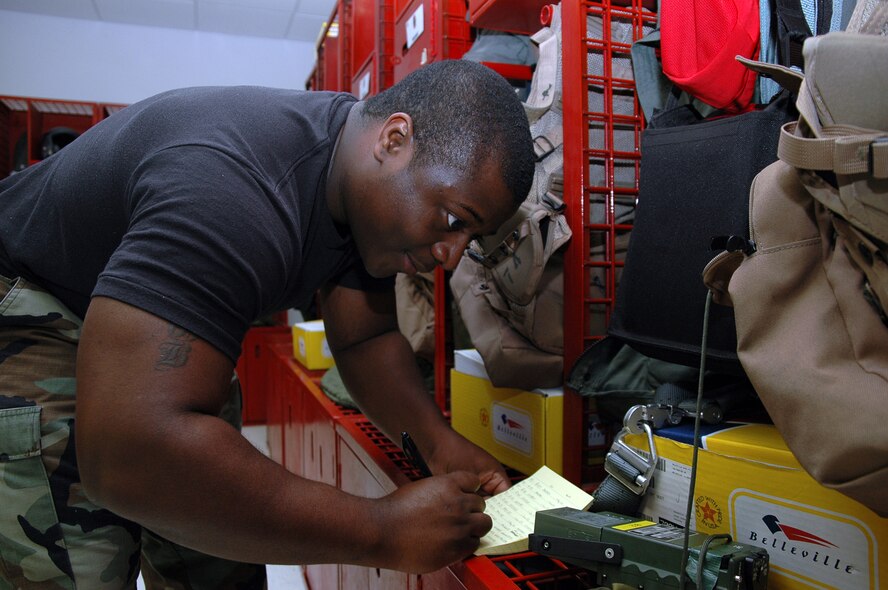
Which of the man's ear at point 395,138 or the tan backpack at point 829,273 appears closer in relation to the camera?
the tan backpack at point 829,273

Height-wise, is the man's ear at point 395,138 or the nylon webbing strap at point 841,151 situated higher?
the man's ear at point 395,138

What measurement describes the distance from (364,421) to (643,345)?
2.78 feet

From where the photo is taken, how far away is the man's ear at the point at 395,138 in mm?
931

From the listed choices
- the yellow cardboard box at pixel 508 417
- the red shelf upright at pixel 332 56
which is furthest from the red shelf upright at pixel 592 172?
the red shelf upright at pixel 332 56

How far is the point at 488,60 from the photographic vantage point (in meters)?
1.75

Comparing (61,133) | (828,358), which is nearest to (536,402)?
(828,358)

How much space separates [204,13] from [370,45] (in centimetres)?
308

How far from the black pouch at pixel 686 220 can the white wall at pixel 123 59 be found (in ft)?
16.7

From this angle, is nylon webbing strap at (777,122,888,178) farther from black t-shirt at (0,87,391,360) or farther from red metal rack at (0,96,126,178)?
red metal rack at (0,96,126,178)

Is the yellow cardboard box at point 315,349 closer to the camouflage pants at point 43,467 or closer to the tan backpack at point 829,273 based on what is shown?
the camouflage pants at point 43,467

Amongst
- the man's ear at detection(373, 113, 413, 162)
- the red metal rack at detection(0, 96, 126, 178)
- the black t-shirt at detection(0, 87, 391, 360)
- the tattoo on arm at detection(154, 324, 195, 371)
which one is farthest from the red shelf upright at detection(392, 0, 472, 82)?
the red metal rack at detection(0, 96, 126, 178)

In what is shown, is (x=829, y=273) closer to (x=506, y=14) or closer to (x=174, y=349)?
(x=174, y=349)

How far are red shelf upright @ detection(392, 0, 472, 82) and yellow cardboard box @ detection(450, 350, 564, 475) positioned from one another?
86 cm

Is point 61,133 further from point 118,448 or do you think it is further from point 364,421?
point 118,448
